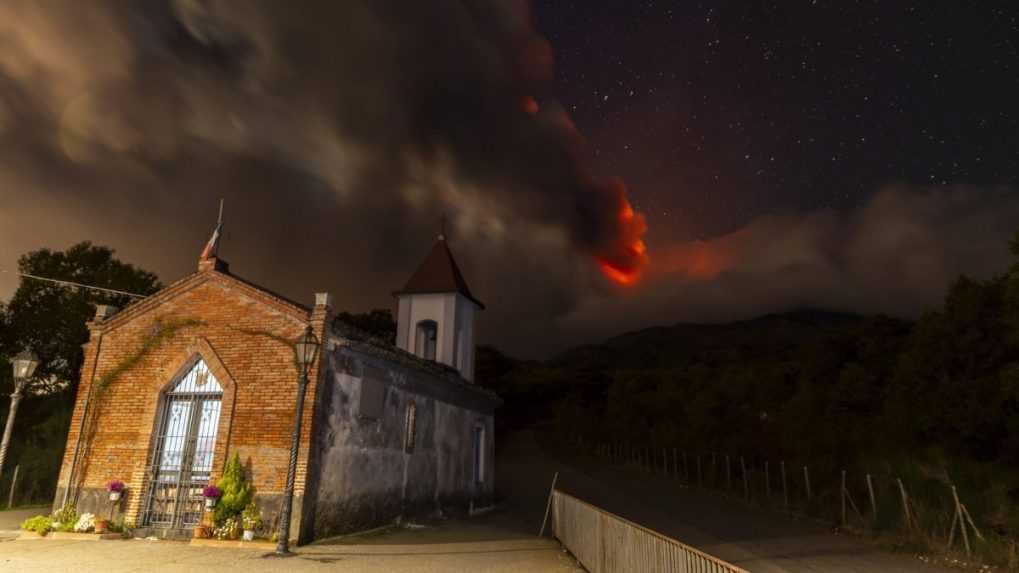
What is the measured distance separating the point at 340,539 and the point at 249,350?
4.86m

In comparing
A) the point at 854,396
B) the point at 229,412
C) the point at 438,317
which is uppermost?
the point at 438,317

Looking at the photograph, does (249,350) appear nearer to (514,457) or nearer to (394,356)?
(394,356)

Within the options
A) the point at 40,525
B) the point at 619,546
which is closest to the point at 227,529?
the point at 40,525

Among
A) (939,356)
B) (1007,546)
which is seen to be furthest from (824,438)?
(1007,546)

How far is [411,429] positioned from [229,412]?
205 inches

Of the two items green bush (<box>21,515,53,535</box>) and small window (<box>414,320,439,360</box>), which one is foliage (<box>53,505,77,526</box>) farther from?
small window (<box>414,320,439,360</box>)

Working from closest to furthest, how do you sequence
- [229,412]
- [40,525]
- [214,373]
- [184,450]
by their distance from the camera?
[40,525]
[229,412]
[184,450]
[214,373]

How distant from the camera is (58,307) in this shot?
31.2 meters

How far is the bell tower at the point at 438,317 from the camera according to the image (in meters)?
26.0

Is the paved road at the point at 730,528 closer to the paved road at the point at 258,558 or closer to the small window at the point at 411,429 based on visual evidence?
the paved road at the point at 258,558

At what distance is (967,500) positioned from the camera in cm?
1647

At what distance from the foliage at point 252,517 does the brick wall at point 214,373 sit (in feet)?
0.90

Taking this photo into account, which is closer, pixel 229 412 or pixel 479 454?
pixel 229 412

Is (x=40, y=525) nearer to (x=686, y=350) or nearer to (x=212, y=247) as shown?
(x=212, y=247)
